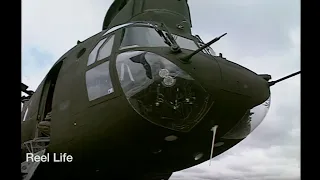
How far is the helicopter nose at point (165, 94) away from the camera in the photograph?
9.96ft

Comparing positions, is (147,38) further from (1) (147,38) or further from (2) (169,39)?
(2) (169,39)

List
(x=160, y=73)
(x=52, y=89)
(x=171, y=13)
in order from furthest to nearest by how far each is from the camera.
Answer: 1. (x=171, y=13)
2. (x=52, y=89)
3. (x=160, y=73)

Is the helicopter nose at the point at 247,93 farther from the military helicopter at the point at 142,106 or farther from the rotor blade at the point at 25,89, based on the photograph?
the rotor blade at the point at 25,89

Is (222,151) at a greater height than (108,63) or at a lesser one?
lesser

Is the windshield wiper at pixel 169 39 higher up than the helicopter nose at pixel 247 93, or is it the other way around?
the windshield wiper at pixel 169 39

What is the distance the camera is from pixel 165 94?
3033 mm

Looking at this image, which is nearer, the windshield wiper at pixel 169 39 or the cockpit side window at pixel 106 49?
the windshield wiper at pixel 169 39

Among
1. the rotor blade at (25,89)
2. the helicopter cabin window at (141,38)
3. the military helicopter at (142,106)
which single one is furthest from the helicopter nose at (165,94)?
A: the rotor blade at (25,89)

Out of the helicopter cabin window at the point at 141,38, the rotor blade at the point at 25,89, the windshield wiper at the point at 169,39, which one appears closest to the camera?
the windshield wiper at the point at 169,39

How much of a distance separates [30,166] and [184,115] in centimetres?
110
